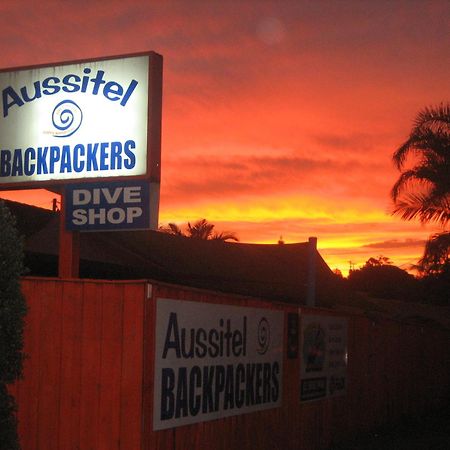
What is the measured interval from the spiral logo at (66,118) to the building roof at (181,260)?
6.61 meters

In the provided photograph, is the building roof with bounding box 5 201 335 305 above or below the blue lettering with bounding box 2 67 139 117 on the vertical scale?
below

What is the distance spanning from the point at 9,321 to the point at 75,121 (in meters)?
5.95

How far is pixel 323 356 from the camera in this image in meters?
17.4

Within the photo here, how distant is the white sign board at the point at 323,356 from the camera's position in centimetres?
1655

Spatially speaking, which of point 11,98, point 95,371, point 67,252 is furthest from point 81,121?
point 95,371

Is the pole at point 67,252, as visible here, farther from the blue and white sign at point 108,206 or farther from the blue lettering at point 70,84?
the blue lettering at point 70,84

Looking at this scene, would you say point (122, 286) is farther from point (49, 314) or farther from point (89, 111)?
point (89, 111)

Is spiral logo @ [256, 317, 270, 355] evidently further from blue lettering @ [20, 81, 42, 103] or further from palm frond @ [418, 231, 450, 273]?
palm frond @ [418, 231, 450, 273]

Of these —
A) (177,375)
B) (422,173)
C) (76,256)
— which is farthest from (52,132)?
(422,173)

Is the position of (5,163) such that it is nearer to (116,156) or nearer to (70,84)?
(70,84)

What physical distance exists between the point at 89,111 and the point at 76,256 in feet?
7.93

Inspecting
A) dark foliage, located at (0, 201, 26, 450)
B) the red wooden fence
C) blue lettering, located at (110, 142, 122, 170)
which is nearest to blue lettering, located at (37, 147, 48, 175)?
blue lettering, located at (110, 142, 122, 170)

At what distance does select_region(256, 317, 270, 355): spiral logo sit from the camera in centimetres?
1443

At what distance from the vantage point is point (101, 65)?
14797 mm
